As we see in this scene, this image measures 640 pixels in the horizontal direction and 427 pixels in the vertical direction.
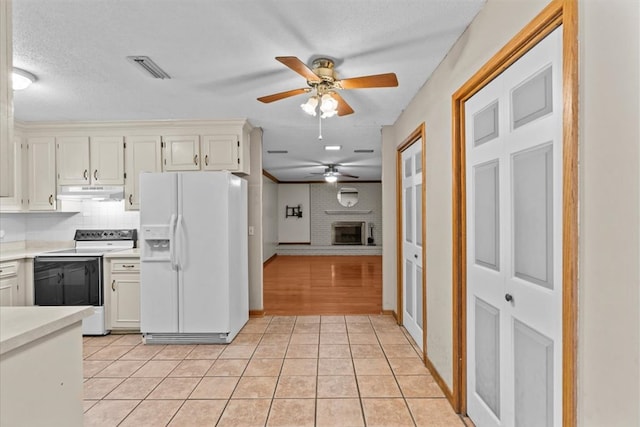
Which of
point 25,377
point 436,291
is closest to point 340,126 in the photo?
point 436,291

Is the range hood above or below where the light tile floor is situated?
above

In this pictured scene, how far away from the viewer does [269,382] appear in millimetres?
2678

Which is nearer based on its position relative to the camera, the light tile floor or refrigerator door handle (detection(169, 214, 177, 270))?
the light tile floor

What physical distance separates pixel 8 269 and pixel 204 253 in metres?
2.04

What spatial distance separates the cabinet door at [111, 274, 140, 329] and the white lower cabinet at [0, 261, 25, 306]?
3.07 feet

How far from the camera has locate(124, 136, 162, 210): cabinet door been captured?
396 centimetres

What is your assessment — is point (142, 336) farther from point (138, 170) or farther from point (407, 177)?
point (407, 177)

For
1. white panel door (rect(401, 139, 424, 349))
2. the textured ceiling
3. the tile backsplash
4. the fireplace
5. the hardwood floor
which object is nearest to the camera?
the textured ceiling

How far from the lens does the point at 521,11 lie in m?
1.48

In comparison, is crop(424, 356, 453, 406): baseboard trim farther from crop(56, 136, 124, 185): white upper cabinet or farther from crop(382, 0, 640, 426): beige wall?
crop(56, 136, 124, 185): white upper cabinet

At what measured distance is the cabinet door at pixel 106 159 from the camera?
398cm

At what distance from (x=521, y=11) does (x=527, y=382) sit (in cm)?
166

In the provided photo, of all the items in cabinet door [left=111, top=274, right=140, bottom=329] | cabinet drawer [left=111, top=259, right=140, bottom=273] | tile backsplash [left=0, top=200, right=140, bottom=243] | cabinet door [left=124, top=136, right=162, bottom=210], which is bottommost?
cabinet door [left=111, top=274, right=140, bottom=329]

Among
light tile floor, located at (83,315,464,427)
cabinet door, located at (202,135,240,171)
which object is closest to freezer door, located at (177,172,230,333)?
light tile floor, located at (83,315,464,427)
